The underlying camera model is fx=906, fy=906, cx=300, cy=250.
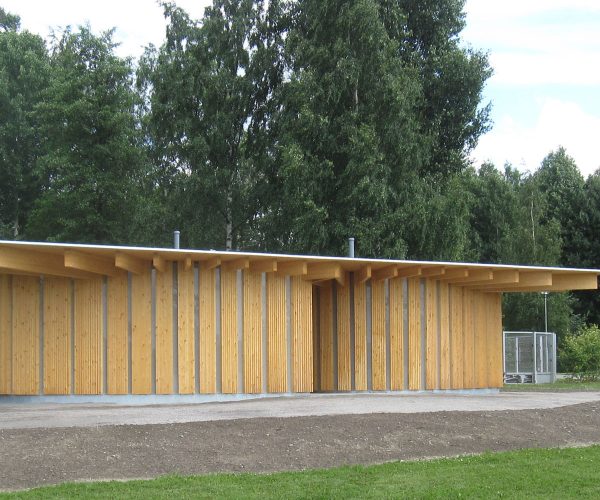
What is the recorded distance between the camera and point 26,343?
16.5m

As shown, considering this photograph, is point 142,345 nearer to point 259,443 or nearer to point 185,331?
point 185,331

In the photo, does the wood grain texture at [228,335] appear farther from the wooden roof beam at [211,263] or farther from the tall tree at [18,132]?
the tall tree at [18,132]

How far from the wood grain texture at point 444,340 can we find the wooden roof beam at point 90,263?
701 centimetres

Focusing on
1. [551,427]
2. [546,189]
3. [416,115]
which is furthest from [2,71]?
[551,427]

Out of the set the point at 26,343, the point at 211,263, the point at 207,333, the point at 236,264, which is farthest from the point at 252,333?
the point at 26,343

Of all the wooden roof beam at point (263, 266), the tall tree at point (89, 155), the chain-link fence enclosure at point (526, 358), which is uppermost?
the tall tree at point (89, 155)

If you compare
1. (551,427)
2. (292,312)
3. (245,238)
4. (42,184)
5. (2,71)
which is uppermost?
(2,71)

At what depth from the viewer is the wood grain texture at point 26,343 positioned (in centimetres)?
1652

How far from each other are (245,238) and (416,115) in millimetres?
7292

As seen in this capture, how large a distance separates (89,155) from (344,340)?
1652cm

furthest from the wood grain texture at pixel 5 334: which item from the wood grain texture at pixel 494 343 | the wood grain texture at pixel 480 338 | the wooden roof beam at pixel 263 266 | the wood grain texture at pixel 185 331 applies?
the wood grain texture at pixel 494 343

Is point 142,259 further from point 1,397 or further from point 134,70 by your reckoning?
point 134,70

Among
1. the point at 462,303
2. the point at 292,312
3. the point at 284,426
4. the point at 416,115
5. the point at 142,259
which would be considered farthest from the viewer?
the point at 416,115

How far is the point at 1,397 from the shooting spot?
1655 centimetres
